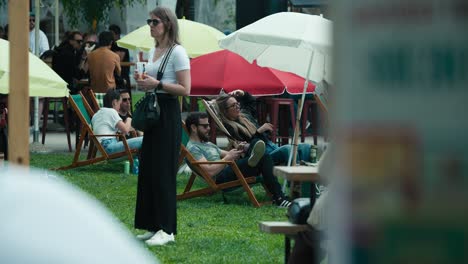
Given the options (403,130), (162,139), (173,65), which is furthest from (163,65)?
(403,130)

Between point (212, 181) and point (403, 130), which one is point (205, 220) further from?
point (403, 130)

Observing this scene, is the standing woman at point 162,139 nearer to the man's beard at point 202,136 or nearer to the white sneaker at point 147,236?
the white sneaker at point 147,236

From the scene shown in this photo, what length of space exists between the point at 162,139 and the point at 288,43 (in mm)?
3313

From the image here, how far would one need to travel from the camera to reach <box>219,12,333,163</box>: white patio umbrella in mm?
11477

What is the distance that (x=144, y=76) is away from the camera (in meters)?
8.28

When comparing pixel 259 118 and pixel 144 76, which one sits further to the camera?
pixel 259 118

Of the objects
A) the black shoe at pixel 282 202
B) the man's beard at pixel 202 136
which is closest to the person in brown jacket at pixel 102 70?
the man's beard at pixel 202 136

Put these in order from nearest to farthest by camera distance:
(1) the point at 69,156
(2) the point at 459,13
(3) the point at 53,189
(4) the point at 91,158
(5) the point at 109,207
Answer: (2) the point at 459,13
(3) the point at 53,189
(5) the point at 109,207
(4) the point at 91,158
(1) the point at 69,156

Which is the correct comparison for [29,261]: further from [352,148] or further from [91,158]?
[91,158]

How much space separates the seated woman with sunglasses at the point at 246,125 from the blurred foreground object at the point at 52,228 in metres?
10.5

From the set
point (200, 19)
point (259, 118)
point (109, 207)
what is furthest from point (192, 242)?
point (200, 19)

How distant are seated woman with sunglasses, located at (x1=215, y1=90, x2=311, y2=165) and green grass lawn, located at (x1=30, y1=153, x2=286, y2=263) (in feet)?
1.66

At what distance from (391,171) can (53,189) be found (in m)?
0.47

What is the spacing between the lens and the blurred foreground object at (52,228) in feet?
4.79
